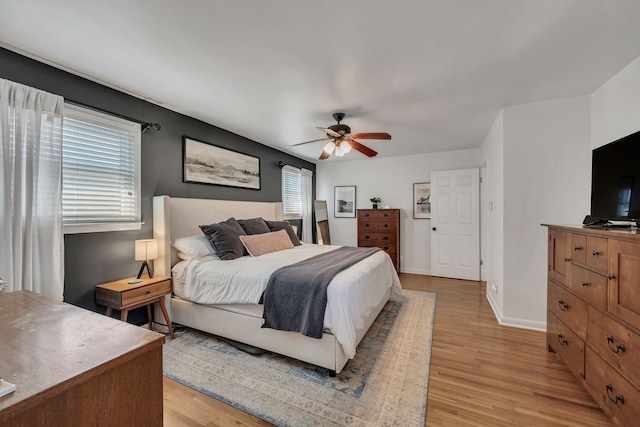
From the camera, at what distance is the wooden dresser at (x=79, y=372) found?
2.02 feet

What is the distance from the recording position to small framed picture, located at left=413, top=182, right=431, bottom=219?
5195 mm

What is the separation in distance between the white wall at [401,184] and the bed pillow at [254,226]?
96.1 inches

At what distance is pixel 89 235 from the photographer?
234 cm

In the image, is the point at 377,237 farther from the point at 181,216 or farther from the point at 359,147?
the point at 181,216

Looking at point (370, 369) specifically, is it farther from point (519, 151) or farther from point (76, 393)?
point (519, 151)

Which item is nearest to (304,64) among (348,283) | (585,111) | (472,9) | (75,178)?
(472,9)

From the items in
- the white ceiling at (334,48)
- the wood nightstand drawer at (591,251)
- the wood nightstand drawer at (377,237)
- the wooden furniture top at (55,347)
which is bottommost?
the wood nightstand drawer at (377,237)

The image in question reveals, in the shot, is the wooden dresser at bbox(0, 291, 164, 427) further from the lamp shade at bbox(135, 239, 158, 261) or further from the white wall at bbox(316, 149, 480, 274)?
the white wall at bbox(316, 149, 480, 274)

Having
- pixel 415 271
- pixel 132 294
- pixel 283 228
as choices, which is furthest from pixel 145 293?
pixel 415 271

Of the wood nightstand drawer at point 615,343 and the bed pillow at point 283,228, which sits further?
the bed pillow at point 283,228

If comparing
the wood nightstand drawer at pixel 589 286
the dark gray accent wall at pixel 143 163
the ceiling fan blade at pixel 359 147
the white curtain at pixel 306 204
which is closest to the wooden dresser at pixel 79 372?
the dark gray accent wall at pixel 143 163

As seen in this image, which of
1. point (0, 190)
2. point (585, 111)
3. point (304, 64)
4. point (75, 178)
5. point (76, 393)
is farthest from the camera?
point (585, 111)

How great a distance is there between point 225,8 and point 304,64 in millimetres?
698

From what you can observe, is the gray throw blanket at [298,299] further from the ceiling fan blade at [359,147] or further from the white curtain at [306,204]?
the white curtain at [306,204]
